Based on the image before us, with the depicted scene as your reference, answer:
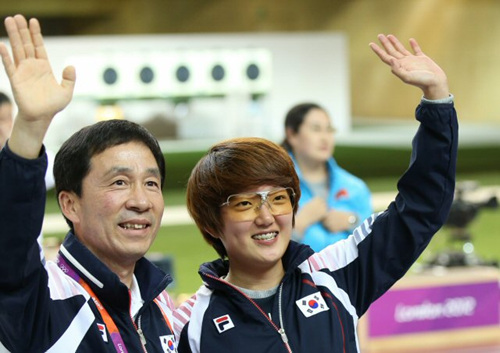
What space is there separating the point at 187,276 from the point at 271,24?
13573 mm

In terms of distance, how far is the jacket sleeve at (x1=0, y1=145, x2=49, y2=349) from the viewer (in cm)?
153

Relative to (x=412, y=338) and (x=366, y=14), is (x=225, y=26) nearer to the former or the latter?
(x=366, y=14)

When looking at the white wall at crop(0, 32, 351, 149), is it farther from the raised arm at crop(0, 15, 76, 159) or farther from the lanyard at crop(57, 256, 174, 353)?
the raised arm at crop(0, 15, 76, 159)

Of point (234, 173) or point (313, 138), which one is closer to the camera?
point (234, 173)

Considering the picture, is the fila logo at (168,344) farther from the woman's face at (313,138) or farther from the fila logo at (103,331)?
the woman's face at (313,138)

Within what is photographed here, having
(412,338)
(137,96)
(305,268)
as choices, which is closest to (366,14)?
(137,96)

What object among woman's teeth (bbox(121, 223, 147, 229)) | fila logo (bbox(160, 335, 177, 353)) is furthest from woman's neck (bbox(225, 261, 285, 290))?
woman's teeth (bbox(121, 223, 147, 229))

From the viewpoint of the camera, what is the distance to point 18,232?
1.55 meters

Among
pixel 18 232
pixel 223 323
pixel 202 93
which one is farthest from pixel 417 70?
pixel 202 93

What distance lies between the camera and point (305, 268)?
6.96 feet

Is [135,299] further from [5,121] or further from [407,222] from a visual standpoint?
[5,121]

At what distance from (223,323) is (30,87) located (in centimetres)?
73

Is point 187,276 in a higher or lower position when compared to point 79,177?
lower

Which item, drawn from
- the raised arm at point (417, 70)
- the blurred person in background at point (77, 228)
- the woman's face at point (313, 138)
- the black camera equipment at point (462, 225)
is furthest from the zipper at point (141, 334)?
the black camera equipment at point (462, 225)
